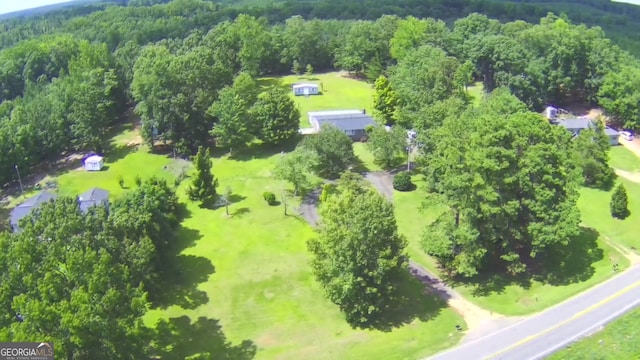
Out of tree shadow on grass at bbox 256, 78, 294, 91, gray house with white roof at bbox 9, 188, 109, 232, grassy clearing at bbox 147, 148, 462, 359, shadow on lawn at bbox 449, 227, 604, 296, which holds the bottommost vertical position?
shadow on lawn at bbox 449, 227, 604, 296

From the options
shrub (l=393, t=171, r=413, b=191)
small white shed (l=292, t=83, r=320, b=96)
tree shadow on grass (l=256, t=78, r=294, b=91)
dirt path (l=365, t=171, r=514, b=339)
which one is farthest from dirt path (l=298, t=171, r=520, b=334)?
tree shadow on grass (l=256, t=78, r=294, b=91)

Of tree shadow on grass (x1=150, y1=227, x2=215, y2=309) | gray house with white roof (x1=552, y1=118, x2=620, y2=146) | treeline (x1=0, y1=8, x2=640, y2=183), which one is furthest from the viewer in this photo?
treeline (x1=0, y1=8, x2=640, y2=183)

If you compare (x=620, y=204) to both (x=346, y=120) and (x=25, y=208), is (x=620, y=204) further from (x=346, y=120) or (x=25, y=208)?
(x=25, y=208)

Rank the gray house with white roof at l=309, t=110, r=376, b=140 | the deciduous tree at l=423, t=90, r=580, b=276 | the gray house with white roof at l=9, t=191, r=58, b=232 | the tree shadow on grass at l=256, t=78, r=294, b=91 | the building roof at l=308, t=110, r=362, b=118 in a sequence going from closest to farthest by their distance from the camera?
the deciduous tree at l=423, t=90, r=580, b=276 < the gray house with white roof at l=9, t=191, r=58, b=232 < the gray house with white roof at l=309, t=110, r=376, b=140 < the building roof at l=308, t=110, r=362, b=118 < the tree shadow on grass at l=256, t=78, r=294, b=91

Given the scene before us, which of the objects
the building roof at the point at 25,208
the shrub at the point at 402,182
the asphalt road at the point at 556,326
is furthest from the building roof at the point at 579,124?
the building roof at the point at 25,208

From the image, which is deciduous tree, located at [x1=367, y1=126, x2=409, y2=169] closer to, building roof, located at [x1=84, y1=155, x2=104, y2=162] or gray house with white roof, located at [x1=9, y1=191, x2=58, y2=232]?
gray house with white roof, located at [x1=9, y1=191, x2=58, y2=232]

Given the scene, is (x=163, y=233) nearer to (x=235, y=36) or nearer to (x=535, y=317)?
(x=535, y=317)

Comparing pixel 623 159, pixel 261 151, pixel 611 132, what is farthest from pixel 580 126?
pixel 261 151
